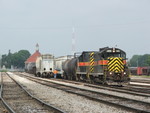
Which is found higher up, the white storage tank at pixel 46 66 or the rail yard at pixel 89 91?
the white storage tank at pixel 46 66

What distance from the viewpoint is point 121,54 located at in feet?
74.4

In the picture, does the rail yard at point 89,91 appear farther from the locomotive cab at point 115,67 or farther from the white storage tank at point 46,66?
the white storage tank at point 46,66

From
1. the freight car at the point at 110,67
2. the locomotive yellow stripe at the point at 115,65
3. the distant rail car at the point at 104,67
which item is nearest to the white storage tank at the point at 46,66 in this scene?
the distant rail car at the point at 104,67

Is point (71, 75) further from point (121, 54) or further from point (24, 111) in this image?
point (24, 111)

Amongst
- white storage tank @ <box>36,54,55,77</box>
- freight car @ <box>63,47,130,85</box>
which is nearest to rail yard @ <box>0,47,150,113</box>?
freight car @ <box>63,47,130,85</box>

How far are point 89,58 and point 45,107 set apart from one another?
54.1ft

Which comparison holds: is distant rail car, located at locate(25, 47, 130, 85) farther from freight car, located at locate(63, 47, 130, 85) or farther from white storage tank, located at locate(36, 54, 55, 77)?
white storage tank, located at locate(36, 54, 55, 77)

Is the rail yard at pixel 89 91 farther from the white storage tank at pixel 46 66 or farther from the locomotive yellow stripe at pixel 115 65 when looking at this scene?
the white storage tank at pixel 46 66

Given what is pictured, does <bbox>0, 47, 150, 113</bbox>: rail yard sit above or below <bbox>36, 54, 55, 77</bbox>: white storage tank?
below

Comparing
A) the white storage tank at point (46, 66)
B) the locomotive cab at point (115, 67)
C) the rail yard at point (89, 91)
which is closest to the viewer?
the rail yard at point (89, 91)

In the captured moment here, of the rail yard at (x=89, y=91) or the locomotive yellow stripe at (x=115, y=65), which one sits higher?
the locomotive yellow stripe at (x=115, y=65)

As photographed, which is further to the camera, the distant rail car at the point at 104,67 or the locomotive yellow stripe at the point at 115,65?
the locomotive yellow stripe at the point at 115,65

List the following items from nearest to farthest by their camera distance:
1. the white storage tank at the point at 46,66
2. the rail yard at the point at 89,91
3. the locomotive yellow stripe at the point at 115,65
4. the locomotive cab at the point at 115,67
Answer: the rail yard at the point at 89,91 < the locomotive cab at the point at 115,67 < the locomotive yellow stripe at the point at 115,65 < the white storage tank at the point at 46,66

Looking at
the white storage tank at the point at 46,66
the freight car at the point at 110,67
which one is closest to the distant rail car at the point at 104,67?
the freight car at the point at 110,67
